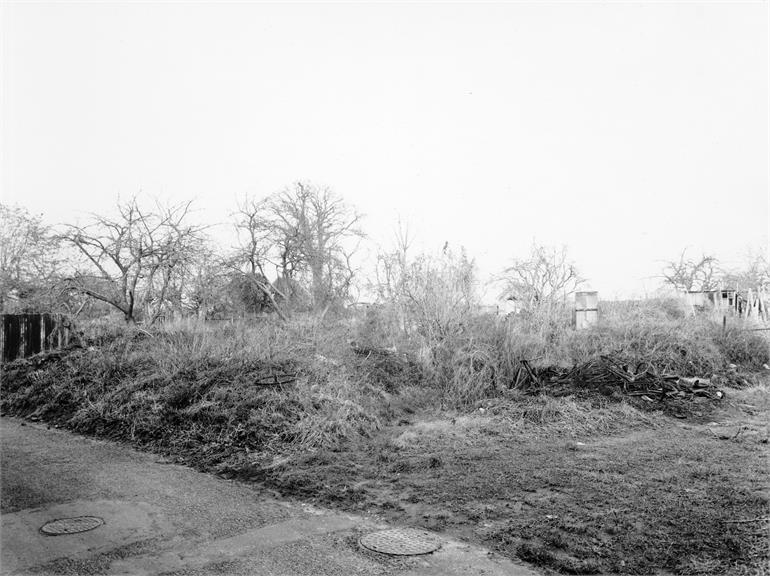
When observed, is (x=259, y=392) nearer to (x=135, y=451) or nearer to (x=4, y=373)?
(x=135, y=451)

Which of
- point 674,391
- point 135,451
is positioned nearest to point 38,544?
point 135,451

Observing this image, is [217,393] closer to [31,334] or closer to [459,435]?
[459,435]

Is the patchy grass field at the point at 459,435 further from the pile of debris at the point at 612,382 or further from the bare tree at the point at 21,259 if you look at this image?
the bare tree at the point at 21,259

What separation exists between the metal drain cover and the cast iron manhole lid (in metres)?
2.43

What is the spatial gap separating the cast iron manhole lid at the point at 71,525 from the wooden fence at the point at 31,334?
1096cm

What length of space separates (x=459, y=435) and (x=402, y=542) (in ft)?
12.0

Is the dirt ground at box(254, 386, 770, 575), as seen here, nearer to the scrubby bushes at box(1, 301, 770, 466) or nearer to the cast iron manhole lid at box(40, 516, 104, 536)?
the scrubby bushes at box(1, 301, 770, 466)

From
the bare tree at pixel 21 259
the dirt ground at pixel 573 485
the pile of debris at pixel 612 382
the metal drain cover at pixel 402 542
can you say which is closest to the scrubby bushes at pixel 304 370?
the pile of debris at pixel 612 382

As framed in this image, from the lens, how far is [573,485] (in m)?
5.79

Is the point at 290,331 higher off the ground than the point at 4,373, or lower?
higher

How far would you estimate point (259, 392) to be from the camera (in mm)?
8789

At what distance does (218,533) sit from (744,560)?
4020 millimetres

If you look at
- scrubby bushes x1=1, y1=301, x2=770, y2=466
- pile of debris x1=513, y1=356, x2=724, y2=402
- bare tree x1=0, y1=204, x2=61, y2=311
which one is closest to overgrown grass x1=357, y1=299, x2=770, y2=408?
scrubby bushes x1=1, y1=301, x2=770, y2=466

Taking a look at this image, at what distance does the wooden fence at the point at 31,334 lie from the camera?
1488 cm
